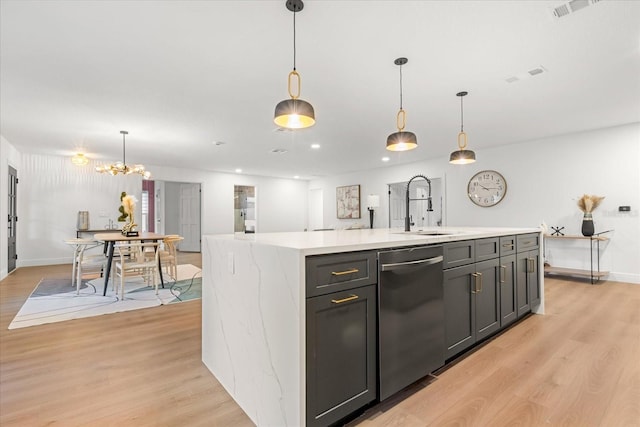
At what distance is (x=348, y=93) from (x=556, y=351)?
313 cm

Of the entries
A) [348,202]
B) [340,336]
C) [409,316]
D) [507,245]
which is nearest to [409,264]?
[409,316]

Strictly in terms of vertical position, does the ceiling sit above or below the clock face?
above

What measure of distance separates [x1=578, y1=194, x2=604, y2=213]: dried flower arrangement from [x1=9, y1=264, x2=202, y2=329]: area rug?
6.19 meters

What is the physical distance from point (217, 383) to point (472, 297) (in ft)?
6.22

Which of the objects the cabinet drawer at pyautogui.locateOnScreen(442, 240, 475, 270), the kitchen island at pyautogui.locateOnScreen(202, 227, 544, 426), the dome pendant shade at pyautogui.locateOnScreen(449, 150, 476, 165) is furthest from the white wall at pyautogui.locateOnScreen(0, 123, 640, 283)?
the kitchen island at pyautogui.locateOnScreen(202, 227, 544, 426)

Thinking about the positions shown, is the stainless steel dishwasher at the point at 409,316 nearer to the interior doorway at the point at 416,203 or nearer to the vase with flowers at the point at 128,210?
the vase with flowers at the point at 128,210

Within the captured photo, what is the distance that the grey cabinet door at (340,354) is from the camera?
136cm

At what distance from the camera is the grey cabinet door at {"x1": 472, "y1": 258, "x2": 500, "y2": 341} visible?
2.39m

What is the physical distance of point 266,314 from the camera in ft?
4.92

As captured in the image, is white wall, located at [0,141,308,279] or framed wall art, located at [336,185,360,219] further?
framed wall art, located at [336,185,360,219]

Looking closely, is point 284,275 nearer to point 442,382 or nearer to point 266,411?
point 266,411

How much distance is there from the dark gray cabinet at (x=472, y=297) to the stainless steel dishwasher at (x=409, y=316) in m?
0.14

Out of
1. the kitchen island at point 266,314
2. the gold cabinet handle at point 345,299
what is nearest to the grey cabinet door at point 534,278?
the kitchen island at point 266,314

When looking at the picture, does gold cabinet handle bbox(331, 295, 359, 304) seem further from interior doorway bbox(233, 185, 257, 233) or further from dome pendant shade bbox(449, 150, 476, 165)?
interior doorway bbox(233, 185, 257, 233)
